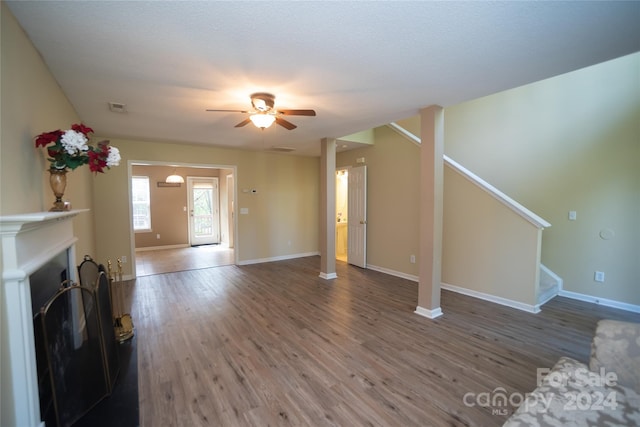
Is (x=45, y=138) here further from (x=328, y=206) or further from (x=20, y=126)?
(x=328, y=206)

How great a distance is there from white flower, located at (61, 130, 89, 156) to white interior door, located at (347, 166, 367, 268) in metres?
4.54

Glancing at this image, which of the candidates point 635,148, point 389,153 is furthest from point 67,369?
point 635,148

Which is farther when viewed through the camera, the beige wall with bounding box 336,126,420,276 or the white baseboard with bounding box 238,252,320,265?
the white baseboard with bounding box 238,252,320,265

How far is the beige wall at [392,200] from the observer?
16.0ft

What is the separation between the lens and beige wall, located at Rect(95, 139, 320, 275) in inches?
195

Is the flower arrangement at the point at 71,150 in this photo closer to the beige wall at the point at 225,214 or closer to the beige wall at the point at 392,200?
the beige wall at the point at 392,200

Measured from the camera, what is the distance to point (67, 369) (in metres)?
1.78

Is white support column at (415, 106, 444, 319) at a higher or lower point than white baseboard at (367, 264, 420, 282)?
higher

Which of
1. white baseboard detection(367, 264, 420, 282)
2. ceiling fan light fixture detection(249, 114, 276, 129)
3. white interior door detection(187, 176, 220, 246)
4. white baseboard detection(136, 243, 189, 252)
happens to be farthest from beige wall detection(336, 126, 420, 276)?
white baseboard detection(136, 243, 189, 252)

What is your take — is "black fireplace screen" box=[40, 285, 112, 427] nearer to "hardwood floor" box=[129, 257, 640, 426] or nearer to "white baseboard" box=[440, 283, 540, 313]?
"hardwood floor" box=[129, 257, 640, 426]

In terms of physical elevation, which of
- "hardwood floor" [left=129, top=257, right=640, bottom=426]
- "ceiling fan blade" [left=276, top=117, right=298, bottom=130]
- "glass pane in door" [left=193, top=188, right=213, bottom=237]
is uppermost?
"ceiling fan blade" [left=276, top=117, right=298, bottom=130]

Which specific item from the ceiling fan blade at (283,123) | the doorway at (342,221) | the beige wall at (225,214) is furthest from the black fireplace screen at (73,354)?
the beige wall at (225,214)

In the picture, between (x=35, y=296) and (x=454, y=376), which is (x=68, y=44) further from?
(x=454, y=376)

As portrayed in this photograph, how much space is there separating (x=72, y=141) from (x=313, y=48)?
5.89 feet
